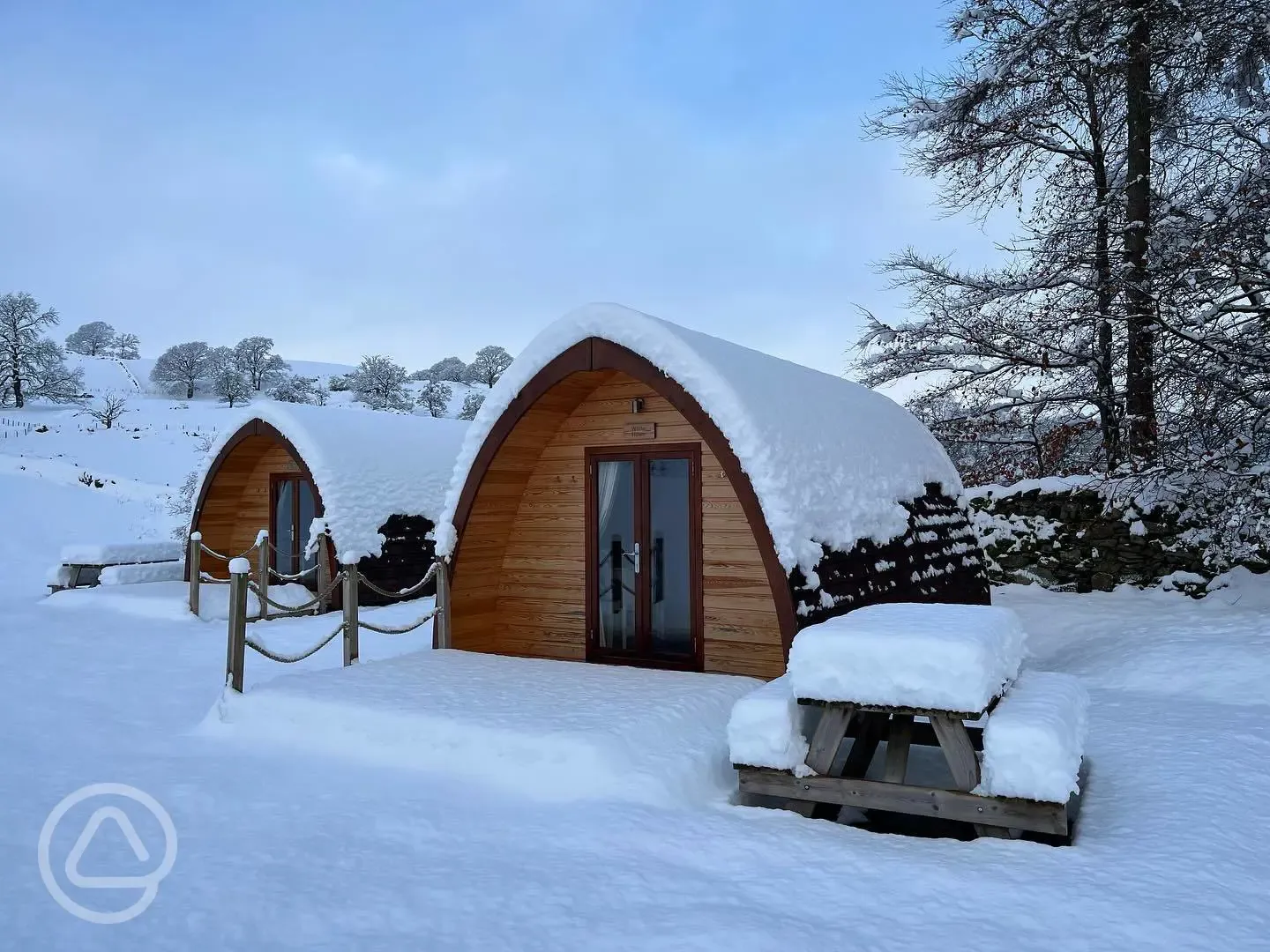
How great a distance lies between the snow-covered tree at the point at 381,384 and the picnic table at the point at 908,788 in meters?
45.9

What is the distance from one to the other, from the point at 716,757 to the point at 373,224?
14253 mm

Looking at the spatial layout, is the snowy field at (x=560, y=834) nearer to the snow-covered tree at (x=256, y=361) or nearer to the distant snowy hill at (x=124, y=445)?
the distant snowy hill at (x=124, y=445)

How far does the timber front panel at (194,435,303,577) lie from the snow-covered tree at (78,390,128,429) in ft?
96.7

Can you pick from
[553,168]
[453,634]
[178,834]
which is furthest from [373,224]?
[178,834]

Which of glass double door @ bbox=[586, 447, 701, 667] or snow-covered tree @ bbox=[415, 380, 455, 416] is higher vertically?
snow-covered tree @ bbox=[415, 380, 455, 416]

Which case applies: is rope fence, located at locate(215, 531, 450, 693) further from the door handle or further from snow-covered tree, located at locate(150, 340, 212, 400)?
snow-covered tree, located at locate(150, 340, 212, 400)

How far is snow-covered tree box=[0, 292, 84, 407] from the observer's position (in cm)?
4119

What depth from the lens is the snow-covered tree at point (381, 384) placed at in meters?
48.4

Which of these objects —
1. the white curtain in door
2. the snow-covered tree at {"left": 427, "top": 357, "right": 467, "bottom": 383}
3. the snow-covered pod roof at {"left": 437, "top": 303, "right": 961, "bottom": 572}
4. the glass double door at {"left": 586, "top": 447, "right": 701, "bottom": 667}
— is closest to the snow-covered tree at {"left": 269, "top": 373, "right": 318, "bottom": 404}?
the snow-covered tree at {"left": 427, "top": 357, "right": 467, "bottom": 383}

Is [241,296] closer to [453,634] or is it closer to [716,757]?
[453,634]

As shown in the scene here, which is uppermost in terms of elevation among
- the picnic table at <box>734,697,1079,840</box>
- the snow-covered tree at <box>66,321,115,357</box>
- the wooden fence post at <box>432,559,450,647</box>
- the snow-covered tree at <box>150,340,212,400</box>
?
the snow-covered tree at <box>66,321,115,357</box>

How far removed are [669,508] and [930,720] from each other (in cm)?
347

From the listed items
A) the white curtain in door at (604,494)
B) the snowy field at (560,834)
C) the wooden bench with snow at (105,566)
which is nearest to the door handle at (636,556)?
the white curtain in door at (604,494)

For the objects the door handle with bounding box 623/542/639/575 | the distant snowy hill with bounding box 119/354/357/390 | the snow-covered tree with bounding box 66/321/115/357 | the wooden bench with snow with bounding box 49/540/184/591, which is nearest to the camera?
the door handle with bounding box 623/542/639/575
